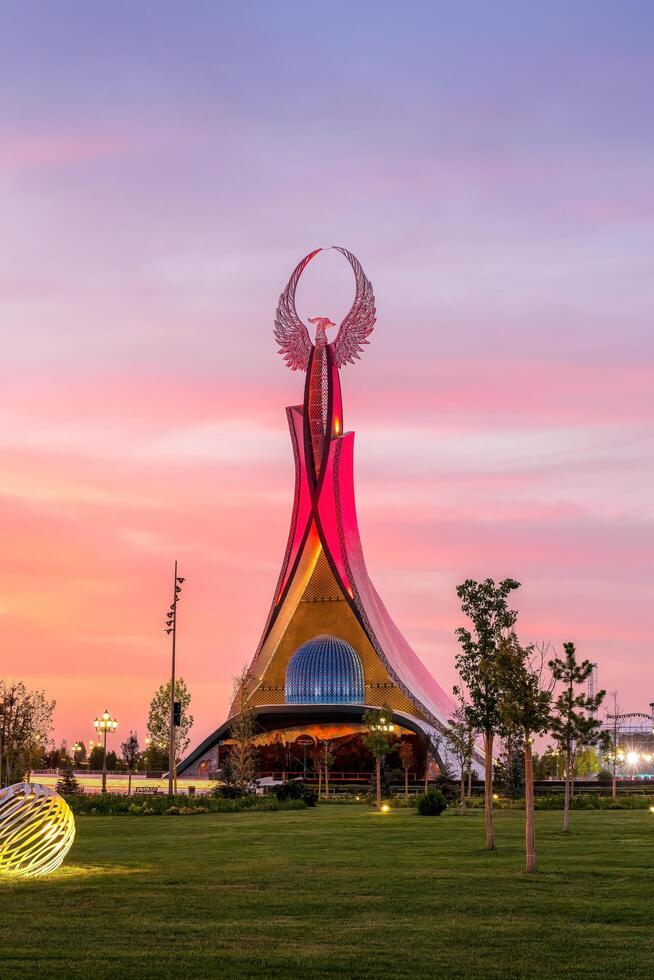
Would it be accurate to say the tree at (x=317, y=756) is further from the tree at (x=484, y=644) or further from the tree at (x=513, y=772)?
the tree at (x=484, y=644)

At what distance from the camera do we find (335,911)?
52.6 ft

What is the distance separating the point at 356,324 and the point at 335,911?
64609 mm

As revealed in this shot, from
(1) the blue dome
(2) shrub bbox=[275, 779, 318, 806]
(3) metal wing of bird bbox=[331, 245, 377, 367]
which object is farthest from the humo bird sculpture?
(2) shrub bbox=[275, 779, 318, 806]

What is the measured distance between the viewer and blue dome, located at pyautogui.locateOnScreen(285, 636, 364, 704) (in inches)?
3184

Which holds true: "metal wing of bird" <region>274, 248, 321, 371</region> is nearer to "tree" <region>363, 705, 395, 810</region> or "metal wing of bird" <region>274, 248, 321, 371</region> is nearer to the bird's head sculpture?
the bird's head sculpture

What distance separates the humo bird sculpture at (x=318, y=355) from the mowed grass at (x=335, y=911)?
53.0 m

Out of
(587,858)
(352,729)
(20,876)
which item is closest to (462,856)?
(587,858)

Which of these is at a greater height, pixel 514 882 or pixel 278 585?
pixel 278 585

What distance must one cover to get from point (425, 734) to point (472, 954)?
62995 mm

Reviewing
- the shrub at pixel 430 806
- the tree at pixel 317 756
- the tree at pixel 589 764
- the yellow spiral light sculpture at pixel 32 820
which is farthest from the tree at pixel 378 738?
the tree at pixel 589 764

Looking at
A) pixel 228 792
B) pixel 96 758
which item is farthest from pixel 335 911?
pixel 96 758

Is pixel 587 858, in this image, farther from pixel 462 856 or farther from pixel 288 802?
pixel 288 802

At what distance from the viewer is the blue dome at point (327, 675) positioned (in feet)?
265

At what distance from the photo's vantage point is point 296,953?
42.8 ft
